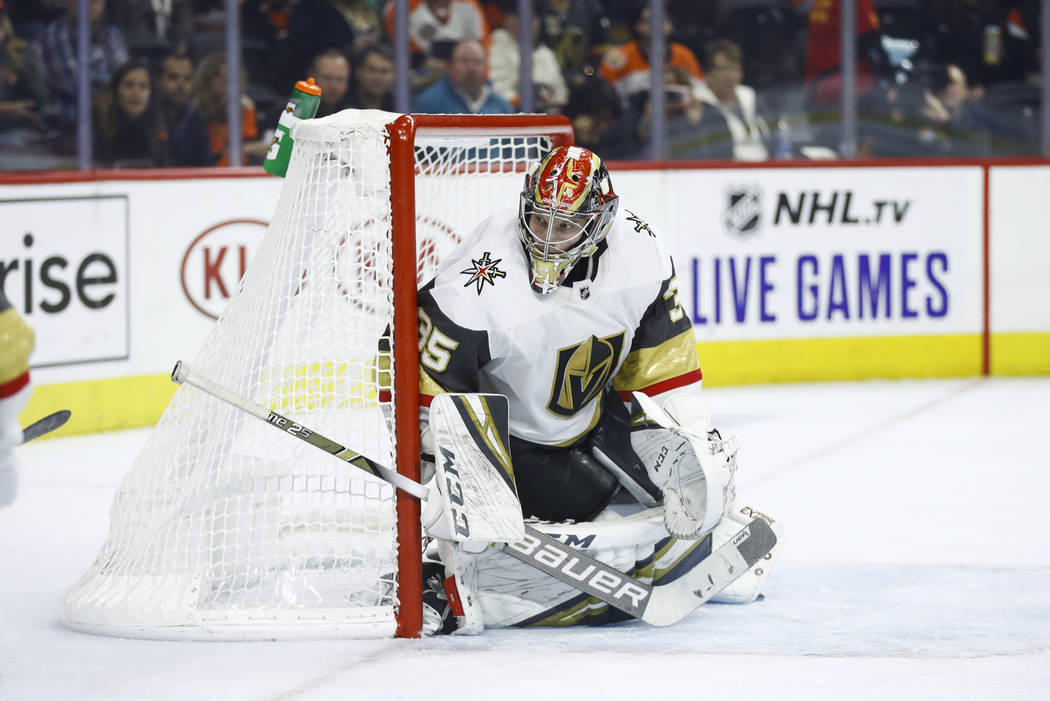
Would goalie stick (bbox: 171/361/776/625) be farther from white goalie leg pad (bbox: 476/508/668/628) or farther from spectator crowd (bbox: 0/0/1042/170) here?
spectator crowd (bbox: 0/0/1042/170)

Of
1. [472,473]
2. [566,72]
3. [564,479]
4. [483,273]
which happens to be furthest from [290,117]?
[566,72]

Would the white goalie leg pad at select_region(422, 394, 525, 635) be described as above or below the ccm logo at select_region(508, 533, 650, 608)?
above

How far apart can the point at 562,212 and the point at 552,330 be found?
25 cm

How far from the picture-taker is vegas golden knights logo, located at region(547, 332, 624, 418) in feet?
10.2

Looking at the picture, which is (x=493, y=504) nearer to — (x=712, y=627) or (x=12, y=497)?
(x=712, y=627)

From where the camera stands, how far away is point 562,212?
297cm

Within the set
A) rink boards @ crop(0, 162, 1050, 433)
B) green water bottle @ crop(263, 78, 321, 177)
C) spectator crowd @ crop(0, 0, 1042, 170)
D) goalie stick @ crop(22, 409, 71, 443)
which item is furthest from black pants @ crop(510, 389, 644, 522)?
spectator crowd @ crop(0, 0, 1042, 170)

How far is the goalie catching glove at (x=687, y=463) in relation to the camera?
3012 mm

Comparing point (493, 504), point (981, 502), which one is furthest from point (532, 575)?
point (981, 502)

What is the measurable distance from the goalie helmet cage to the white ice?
79 millimetres

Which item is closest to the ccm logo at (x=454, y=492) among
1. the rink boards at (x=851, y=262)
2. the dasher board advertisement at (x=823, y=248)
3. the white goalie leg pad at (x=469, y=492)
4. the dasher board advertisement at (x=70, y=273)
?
the white goalie leg pad at (x=469, y=492)

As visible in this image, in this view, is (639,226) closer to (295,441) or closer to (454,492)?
(454,492)

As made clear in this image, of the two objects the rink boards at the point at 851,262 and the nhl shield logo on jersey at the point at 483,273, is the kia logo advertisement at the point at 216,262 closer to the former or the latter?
the rink boards at the point at 851,262

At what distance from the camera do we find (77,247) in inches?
213
